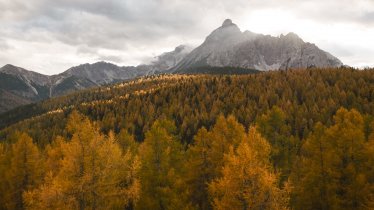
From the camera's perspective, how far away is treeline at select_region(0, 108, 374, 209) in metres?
27.4

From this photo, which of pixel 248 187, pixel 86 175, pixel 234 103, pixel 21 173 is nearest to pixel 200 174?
pixel 248 187

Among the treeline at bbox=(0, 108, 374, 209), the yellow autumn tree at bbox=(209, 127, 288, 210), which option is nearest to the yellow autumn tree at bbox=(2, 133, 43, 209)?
the treeline at bbox=(0, 108, 374, 209)

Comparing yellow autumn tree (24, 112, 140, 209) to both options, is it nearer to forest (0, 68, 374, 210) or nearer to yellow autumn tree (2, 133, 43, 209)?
forest (0, 68, 374, 210)

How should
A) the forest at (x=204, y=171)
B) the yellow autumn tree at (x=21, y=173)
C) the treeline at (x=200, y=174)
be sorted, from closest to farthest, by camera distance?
the treeline at (x=200, y=174)
the forest at (x=204, y=171)
the yellow autumn tree at (x=21, y=173)

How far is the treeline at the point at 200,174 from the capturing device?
27.4 metres

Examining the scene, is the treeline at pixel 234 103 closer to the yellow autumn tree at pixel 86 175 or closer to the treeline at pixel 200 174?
the treeline at pixel 200 174

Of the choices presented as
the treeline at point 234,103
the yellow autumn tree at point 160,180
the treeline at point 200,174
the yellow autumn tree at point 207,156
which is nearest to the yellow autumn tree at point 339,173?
the treeline at point 200,174

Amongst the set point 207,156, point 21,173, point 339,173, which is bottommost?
point 21,173

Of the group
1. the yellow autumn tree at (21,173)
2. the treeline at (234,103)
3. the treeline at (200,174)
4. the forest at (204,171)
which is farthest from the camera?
the treeline at (234,103)

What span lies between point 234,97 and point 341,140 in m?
125

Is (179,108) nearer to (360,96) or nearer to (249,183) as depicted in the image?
(360,96)

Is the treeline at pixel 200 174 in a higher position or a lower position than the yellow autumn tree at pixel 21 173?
higher

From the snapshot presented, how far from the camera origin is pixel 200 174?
4009cm

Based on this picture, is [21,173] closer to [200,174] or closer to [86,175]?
[200,174]
